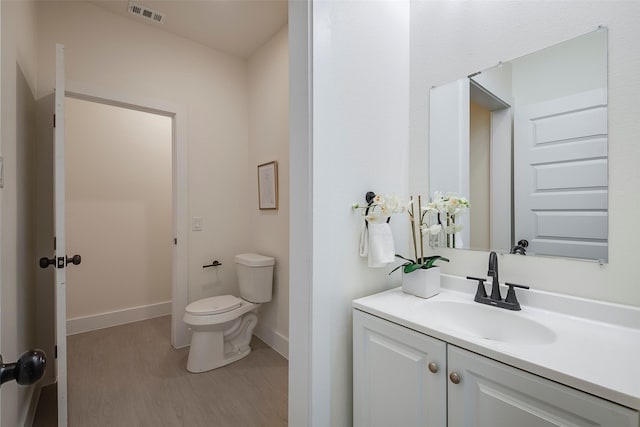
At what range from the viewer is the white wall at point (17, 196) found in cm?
115

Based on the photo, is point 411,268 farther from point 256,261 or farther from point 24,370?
point 256,261

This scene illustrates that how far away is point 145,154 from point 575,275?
372 cm

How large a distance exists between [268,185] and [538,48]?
1.97 m

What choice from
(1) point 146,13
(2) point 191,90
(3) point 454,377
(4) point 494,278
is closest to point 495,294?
(4) point 494,278

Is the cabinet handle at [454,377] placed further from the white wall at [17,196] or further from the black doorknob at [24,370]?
the white wall at [17,196]

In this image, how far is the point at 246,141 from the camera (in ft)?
9.51

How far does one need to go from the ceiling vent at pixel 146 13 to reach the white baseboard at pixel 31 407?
2624mm

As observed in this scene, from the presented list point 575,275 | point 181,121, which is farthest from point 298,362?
point 181,121

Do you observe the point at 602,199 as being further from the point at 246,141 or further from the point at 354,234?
the point at 246,141

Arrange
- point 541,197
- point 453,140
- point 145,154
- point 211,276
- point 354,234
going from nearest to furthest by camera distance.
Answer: point 541,197
point 354,234
point 453,140
point 211,276
point 145,154

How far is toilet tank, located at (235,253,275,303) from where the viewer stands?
239 cm

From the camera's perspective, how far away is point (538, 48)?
1157mm

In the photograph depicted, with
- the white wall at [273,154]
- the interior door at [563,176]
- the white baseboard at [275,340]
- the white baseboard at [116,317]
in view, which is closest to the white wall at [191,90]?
the white wall at [273,154]

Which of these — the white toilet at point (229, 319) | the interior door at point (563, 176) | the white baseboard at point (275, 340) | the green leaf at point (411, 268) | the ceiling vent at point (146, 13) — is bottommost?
the white baseboard at point (275, 340)
